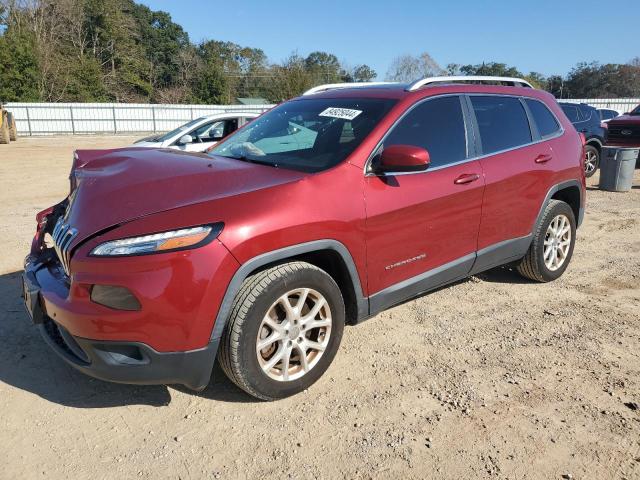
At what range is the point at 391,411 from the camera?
2.96m

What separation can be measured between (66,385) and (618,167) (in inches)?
423

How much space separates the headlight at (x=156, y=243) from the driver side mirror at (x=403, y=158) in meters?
1.19

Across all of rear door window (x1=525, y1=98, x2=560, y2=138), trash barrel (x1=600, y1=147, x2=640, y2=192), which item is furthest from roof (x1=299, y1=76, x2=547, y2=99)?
trash barrel (x1=600, y1=147, x2=640, y2=192)

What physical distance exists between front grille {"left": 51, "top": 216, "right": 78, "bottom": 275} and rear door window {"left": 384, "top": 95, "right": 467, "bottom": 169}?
1947 mm

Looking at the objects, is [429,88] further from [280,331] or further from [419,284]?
[280,331]

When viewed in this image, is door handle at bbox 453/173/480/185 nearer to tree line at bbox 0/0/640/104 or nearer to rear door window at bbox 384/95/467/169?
rear door window at bbox 384/95/467/169

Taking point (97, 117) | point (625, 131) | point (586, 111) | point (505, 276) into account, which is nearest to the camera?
point (505, 276)

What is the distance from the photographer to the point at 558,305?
4477mm

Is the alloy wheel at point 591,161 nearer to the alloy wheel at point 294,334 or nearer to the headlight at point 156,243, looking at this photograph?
the alloy wheel at point 294,334

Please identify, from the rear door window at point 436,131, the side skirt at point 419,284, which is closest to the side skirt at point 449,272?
the side skirt at point 419,284

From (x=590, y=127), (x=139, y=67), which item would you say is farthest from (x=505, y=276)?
(x=139, y=67)

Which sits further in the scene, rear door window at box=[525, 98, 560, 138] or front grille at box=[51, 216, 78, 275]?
rear door window at box=[525, 98, 560, 138]

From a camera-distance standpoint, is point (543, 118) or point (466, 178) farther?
point (543, 118)

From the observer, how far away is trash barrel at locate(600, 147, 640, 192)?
10.4 metres
